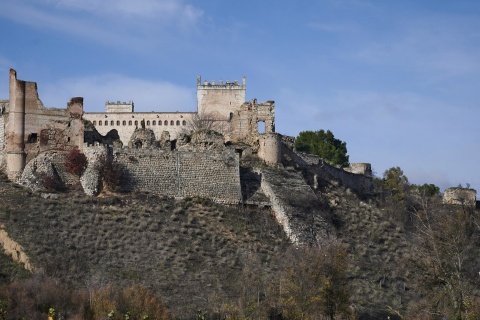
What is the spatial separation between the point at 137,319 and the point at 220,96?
42.7 m

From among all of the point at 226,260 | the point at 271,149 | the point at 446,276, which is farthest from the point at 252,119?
the point at 446,276

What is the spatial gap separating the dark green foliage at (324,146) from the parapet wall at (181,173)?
66.9ft

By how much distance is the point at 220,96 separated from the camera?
88.9 m

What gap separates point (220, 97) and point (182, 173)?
27611mm

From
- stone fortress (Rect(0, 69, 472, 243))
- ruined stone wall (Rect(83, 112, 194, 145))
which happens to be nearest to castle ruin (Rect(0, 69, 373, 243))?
stone fortress (Rect(0, 69, 472, 243))

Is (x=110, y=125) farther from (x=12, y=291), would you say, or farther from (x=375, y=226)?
(x=12, y=291)

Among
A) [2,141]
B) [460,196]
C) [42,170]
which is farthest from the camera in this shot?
[460,196]

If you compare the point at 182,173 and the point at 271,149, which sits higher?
the point at 271,149

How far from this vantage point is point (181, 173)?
61781 millimetres

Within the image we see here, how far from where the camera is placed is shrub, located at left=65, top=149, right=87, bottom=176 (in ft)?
200

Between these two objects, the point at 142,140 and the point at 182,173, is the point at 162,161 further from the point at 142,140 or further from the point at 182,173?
the point at 142,140

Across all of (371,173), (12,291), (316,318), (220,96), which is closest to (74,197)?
(12,291)

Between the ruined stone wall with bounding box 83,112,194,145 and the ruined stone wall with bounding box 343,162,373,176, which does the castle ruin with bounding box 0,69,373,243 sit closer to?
the ruined stone wall with bounding box 343,162,373,176

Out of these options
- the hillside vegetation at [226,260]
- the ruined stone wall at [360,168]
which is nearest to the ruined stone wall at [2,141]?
the hillside vegetation at [226,260]
